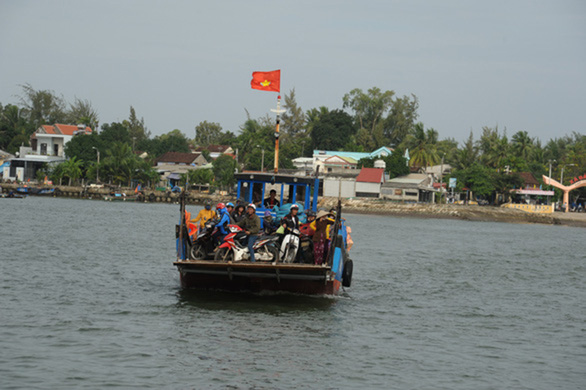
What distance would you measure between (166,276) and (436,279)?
9.55 metres

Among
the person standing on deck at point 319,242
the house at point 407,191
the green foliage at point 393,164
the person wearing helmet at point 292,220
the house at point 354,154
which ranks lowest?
the person standing on deck at point 319,242

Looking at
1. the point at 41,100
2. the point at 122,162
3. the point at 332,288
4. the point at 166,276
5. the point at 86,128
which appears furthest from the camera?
the point at 41,100

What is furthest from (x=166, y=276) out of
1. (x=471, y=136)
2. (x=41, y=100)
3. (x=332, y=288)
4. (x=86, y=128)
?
(x=41, y=100)

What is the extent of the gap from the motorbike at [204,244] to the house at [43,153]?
267 ft

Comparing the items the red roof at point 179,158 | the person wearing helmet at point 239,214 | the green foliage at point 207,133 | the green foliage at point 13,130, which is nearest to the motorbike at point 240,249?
the person wearing helmet at point 239,214

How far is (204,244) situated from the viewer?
16469 millimetres

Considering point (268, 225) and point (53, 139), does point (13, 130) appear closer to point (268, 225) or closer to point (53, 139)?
point (53, 139)

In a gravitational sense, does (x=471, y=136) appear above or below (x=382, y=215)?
above

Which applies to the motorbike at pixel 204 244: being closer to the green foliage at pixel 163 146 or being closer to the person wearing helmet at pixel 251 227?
the person wearing helmet at pixel 251 227

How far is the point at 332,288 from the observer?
17.0 meters

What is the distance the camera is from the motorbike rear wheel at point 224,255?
15.8 m

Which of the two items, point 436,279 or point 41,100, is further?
point 41,100

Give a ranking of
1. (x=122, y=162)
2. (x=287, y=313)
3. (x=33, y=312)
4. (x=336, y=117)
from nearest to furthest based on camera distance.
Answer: (x=33, y=312)
(x=287, y=313)
(x=122, y=162)
(x=336, y=117)

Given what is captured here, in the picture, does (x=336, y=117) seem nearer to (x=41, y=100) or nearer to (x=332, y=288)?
(x=41, y=100)
